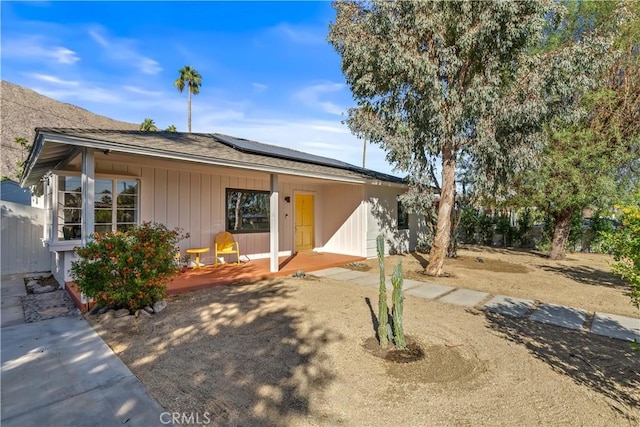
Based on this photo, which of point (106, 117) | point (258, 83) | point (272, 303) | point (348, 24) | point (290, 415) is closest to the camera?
point (290, 415)

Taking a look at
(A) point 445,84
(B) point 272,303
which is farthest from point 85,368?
(A) point 445,84

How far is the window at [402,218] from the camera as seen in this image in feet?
37.6

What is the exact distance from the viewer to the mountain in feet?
104

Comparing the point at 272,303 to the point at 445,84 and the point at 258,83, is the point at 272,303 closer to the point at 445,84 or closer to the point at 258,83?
the point at 445,84

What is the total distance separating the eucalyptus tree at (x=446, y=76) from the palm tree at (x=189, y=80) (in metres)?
23.1

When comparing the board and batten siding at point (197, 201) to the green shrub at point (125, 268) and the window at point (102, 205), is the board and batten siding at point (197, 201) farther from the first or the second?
the green shrub at point (125, 268)

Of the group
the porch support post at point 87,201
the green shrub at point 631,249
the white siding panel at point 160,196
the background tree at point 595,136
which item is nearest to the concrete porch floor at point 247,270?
the white siding panel at point 160,196

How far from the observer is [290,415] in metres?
2.38

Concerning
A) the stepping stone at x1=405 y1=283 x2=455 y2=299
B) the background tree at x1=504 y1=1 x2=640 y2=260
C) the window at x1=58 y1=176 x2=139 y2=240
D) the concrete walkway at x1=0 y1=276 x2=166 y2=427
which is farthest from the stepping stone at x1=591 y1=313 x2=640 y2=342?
the window at x1=58 y1=176 x2=139 y2=240

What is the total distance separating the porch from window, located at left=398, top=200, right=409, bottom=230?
2.65 meters

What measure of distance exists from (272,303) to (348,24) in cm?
701

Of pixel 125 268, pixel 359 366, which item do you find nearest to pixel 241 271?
pixel 125 268

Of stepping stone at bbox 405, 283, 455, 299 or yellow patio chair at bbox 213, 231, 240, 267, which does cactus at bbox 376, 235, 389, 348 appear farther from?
yellow patio chair at bbox 213, 231, 240, 267

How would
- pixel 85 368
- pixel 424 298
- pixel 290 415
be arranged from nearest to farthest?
pixel 290 415 < pixel 85 368 < pixel 424 298
